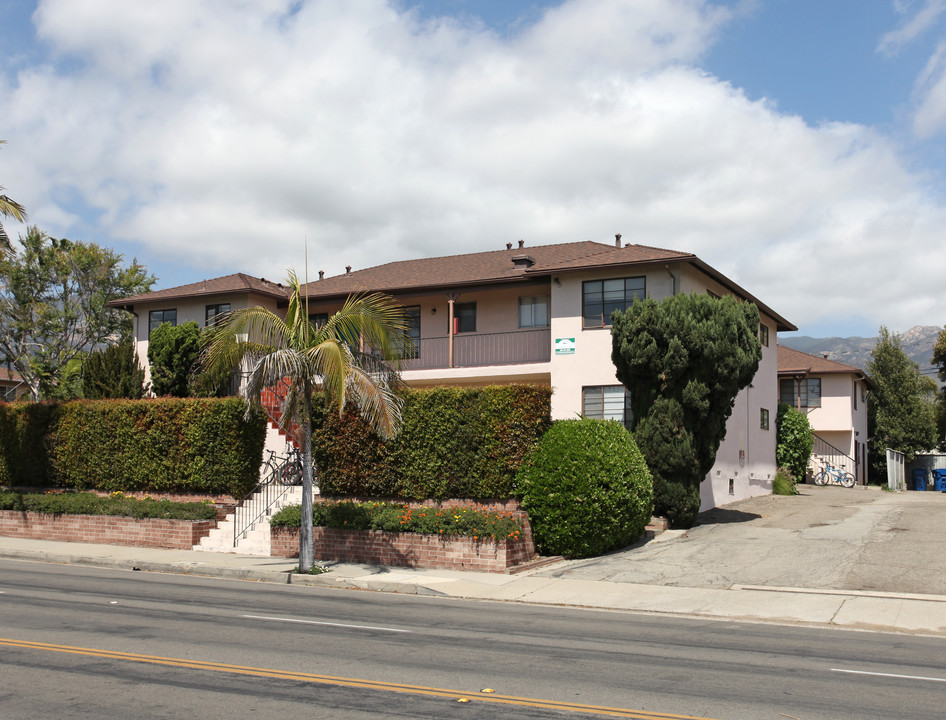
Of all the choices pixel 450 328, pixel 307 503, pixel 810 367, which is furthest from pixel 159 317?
pixel 810 367

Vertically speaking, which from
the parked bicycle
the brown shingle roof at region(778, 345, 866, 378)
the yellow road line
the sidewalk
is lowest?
the sidewalk

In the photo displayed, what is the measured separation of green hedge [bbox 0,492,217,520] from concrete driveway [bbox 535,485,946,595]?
9.09 meters

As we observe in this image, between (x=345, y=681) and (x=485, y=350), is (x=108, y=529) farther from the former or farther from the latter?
(x=345, y=681)

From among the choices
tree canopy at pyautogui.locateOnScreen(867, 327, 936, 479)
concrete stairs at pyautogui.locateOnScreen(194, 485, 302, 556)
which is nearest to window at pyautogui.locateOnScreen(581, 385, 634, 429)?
concrete stairs at pyautogui.locateOnScreen(194, 485, 302, 556)

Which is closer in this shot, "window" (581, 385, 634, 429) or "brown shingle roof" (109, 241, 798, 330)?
"window" (581, 385, 634, 429)

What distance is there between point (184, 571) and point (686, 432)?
37.6 feet

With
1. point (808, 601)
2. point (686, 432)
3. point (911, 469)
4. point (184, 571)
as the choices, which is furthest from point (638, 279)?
point (911, 469)

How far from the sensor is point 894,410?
47.6 metres

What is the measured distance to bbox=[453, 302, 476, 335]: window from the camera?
1105 inches

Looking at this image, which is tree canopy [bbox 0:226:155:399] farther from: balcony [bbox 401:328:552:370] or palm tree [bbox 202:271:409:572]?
palm tree [bbox 202:271:409:572]

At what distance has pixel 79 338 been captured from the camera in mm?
44438

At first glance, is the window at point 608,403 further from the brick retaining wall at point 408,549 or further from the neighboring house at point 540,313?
the brick retaining wall at point 408,549

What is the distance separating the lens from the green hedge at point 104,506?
821 inches

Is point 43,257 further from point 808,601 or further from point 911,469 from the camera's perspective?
point 911,469
